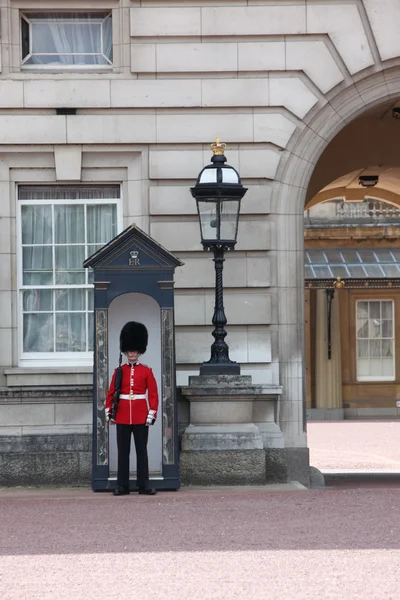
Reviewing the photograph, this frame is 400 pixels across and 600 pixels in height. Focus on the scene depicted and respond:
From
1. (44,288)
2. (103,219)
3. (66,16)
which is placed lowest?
(44,288)

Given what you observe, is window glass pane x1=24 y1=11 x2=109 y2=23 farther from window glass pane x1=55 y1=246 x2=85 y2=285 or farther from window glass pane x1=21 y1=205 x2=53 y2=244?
window glass pane x1=55 y1=246 x2=85 y2=285

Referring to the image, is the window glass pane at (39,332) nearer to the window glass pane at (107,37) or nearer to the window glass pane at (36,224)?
the window glass pane at (36,224)

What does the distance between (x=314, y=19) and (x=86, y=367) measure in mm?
3700

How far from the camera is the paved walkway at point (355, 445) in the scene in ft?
59.1

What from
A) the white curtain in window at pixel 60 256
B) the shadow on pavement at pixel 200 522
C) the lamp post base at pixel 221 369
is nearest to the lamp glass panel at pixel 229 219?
the lamp post base at pixel 221 369

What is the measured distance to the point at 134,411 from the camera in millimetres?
12156

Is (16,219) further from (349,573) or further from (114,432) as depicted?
(349,573)

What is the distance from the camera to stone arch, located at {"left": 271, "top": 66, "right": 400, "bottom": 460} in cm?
1356

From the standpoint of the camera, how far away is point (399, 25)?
1354 cm

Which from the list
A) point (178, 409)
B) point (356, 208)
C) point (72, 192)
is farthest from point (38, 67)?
point (356, 208)

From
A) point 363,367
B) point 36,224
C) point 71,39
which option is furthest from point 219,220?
point 363,367

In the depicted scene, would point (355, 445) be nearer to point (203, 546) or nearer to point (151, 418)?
point (151, 418)

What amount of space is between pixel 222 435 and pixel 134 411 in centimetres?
88

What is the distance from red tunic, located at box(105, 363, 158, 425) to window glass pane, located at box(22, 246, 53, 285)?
6.17 ft
